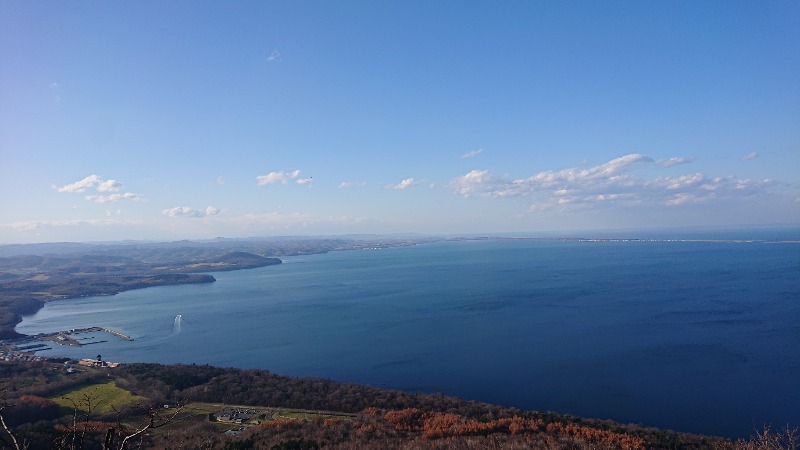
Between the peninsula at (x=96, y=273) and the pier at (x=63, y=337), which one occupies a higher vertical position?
the peninsula at (x=96, y=273)

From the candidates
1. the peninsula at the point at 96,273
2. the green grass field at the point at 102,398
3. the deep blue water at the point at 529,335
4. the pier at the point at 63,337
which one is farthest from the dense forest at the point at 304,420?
the peninsula at the point at 96,273

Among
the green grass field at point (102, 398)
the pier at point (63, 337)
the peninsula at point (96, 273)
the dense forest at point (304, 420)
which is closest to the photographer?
the dense forest at point (304, 420)

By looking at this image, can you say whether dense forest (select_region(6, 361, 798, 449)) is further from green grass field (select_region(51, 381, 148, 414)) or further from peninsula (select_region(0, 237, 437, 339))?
peninsula (select_region(0, 237, 437, 339))

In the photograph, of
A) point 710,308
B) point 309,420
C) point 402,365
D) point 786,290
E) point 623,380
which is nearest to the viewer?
point 309,420

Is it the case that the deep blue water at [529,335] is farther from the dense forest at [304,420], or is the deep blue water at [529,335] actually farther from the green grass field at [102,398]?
the green grass field at [102,398]

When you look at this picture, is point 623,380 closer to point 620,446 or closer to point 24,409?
point 620,446

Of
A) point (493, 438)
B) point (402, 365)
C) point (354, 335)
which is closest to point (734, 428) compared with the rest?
point (493, 438)

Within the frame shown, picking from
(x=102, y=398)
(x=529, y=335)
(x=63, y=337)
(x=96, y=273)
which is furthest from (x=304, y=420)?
(x=96, y=273)

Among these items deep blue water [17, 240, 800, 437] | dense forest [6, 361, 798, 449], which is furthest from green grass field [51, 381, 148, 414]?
deep blue water [17, 240, 800, 437]
